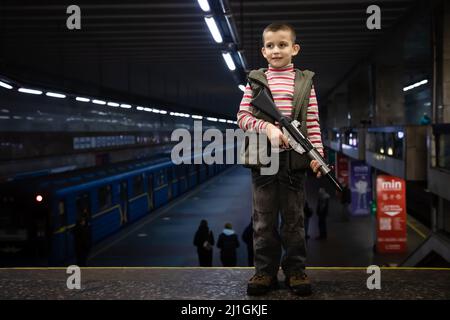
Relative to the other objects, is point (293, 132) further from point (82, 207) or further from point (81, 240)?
point (82, 207)

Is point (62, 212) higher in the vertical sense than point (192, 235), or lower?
higher

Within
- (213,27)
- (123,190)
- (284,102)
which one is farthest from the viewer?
(123,190)

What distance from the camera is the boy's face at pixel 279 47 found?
3287mm

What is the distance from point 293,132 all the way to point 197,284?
1279 millimetres

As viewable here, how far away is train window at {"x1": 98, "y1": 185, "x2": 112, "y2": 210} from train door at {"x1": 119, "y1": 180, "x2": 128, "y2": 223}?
3.72 feet

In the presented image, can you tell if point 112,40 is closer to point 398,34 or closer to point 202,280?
point 398,34

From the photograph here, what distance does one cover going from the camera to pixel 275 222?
11.3ft

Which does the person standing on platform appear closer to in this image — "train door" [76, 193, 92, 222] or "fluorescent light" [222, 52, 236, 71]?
"fluorescent light" [222, 52, 236, 71]

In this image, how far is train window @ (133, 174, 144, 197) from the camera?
63.5 ft

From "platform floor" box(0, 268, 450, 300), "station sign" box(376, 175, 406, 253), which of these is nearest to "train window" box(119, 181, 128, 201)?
"station sign" box(376, 175, 406, 253)

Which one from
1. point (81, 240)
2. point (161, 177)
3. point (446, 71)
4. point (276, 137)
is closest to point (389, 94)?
point (446, 71)

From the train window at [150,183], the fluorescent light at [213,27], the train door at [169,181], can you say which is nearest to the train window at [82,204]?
the train window at [150,183]

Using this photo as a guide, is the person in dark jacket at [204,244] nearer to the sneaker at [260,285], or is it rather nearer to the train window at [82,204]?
the train window at [82,204]
